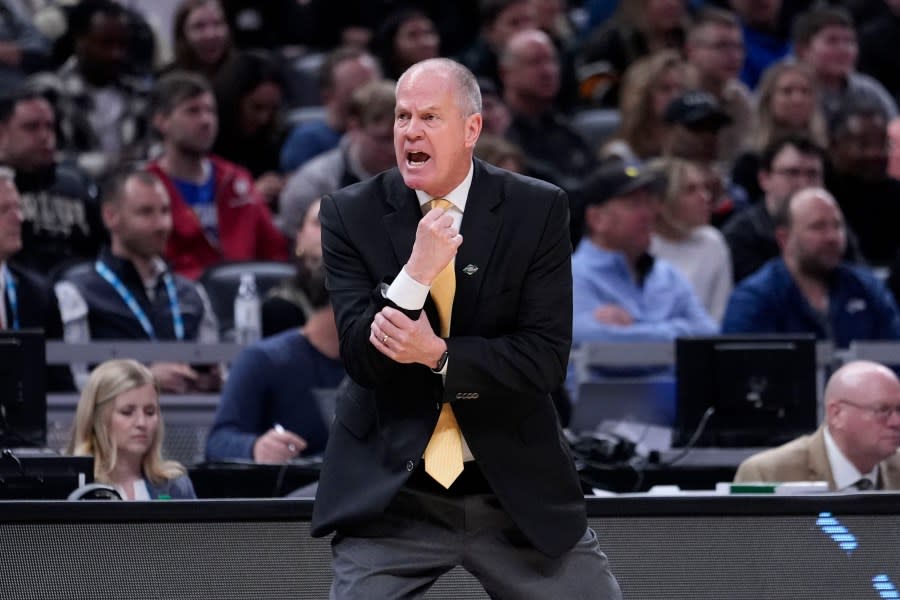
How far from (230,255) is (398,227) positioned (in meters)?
5.34

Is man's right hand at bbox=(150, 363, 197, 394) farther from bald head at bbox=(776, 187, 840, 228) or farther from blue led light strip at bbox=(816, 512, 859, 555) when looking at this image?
blue led light strip at bbox=(816, 512, 859, 555)

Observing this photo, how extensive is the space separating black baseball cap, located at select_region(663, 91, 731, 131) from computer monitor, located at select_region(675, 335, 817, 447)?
10.9 ft

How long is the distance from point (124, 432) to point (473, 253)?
8.03 ft

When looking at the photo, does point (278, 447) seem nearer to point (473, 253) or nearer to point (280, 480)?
point (280, 480)

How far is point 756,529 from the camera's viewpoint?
4.29m

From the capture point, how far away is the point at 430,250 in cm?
338

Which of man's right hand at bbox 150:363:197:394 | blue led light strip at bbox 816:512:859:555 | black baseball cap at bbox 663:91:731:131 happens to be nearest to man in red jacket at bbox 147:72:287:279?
man's right hand at bbox 150:363:197:394

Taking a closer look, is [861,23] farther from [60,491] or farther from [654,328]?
[60,491]

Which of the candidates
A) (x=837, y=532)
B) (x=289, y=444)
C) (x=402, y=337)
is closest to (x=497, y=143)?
(x=289, y=444)

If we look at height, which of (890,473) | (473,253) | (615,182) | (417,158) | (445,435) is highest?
(417,158)

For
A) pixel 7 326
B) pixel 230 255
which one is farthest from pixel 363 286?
pixel 230 255

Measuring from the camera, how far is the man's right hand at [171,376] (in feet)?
22.3

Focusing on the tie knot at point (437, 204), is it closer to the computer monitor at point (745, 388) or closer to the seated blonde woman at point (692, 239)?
the computer monitor at point (745, 388)

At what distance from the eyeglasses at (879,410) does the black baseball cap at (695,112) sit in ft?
12.1
